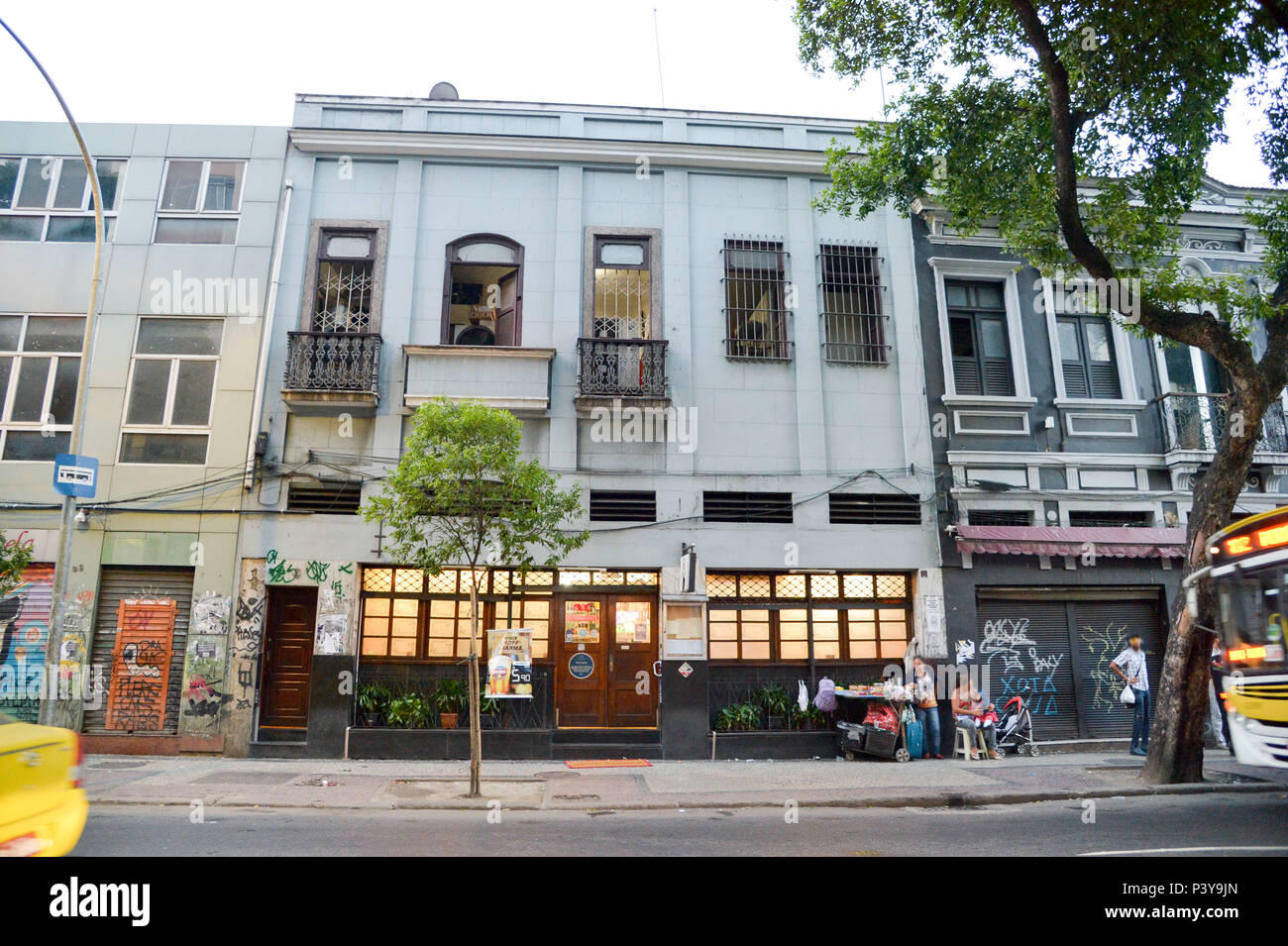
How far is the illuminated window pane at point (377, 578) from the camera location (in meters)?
14.2

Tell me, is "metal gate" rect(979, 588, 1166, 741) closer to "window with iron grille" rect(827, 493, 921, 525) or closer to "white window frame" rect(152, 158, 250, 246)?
"window with iron grille" rect(827, 493, 921, 525)

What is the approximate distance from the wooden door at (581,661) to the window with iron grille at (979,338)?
8558mm

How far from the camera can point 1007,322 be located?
16344 millimetres

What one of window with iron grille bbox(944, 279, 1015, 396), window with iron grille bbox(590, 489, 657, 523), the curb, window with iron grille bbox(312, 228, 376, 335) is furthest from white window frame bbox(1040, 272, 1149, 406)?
window with iron grille bbox(312, 228, 376, 335)

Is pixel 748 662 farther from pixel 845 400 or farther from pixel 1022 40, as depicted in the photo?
pixel 1022 40

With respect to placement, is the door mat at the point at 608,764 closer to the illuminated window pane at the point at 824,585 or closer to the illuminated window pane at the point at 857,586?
the illuminated window pane at the point at 824,585

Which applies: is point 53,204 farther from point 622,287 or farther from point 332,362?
point 622,287

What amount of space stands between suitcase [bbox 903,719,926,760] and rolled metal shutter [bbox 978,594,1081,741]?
210cm

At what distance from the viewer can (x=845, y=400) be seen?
15492mm

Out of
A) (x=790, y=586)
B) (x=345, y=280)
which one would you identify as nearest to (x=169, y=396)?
(x=345, y=280)

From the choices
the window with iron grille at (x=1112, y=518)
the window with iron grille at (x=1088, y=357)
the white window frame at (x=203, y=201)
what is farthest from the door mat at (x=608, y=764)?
the white window frame at (x=203, y=201)

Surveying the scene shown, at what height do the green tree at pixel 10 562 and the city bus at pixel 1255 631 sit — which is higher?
the green tree at pixel 10 562

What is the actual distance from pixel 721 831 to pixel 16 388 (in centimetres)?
1479

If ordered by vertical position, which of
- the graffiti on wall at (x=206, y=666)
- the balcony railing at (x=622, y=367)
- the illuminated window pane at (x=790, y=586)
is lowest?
the graffiti on wall at (x=206, y=666)
